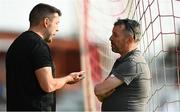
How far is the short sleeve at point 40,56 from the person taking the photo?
349 cm

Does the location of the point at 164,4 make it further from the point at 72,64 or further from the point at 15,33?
the point at 72,64

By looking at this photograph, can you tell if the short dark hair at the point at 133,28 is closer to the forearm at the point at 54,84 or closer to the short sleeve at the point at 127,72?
the short sleeve at the point at 127,72

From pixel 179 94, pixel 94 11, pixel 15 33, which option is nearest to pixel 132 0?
pixel 179 94

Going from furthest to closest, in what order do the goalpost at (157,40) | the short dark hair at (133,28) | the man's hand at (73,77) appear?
the goalpost at (157,40)
the short dark hair at (133,28)
the man's hand at (73,77)

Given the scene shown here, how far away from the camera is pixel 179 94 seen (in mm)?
4770

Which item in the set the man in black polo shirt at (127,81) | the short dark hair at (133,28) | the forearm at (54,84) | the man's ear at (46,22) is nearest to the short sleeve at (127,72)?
the man in black polo shirt at (127,81)

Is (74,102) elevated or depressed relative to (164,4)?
depressed

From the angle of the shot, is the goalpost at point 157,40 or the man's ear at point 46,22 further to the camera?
the goalpost at point 157,40

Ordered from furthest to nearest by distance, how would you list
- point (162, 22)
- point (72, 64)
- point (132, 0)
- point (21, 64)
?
point (72, 64) < point (132, 0) < point (162, 22) < point (21, 64)

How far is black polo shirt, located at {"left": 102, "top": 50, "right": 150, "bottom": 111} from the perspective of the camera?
12.0 feet

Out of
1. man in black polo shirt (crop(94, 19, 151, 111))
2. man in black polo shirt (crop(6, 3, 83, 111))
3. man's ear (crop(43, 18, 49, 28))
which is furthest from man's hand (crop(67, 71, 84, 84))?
man's ear (crop(43, 18, 49, 28))

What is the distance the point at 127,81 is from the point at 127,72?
0.16 feet

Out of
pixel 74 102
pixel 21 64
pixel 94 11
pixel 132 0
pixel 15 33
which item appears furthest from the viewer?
pixel 15 33

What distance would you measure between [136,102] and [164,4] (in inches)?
50.4
